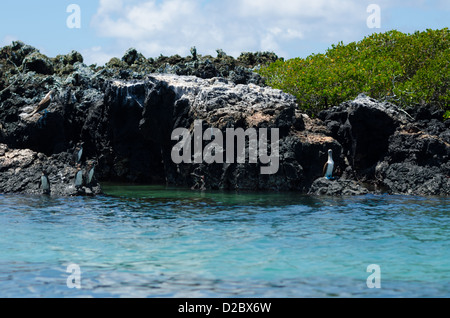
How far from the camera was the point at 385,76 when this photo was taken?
29.5m

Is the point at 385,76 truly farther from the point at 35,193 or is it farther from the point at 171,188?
the point at 35,193

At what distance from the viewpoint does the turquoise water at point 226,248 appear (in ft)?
27.0

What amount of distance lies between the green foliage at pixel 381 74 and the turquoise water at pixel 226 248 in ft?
39.5

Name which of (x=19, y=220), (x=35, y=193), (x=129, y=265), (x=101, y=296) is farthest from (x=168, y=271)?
(x=35, y=193)

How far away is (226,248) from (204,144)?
13.9m

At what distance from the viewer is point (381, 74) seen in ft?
96.6

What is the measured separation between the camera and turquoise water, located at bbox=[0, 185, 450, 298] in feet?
27.0

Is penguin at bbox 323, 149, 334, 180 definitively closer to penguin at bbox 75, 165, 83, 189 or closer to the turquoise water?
the turquoise water

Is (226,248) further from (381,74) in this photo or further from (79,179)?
(381,74)

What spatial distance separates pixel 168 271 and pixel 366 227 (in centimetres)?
645
